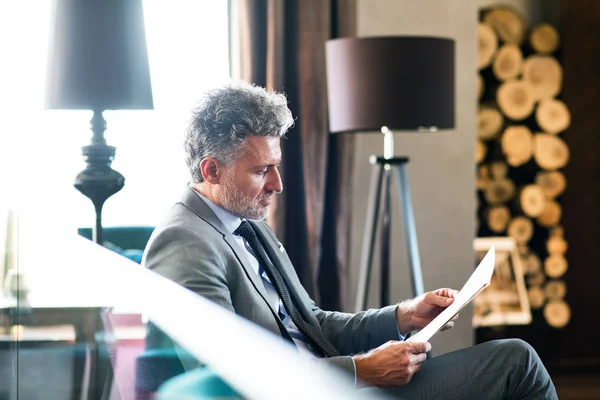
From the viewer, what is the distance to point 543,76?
4129 millimetres

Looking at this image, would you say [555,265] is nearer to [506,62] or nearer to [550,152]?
[550,152]

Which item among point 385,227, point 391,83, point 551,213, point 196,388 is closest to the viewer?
point 196,388

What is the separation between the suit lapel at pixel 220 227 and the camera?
1902 mm

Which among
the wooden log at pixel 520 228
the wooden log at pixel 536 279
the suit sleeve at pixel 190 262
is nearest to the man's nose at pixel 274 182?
the suit sleeve at pixel 190 262

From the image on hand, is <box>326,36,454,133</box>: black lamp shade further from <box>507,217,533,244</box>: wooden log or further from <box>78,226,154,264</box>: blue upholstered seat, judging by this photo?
<box>507,217,533,244</box>: wooden log

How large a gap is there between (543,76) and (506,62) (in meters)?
0.20

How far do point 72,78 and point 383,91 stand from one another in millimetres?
1073

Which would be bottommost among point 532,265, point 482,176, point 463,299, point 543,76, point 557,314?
point 557,314

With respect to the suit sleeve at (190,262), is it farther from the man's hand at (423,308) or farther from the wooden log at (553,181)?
the wooden log at (553,181)

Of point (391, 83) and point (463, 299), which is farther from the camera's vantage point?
point (391, 83)

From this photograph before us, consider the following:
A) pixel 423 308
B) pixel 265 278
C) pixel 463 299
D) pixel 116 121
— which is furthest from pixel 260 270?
pixel 116 121

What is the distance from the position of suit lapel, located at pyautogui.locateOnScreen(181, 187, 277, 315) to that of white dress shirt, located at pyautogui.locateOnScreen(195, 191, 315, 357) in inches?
1.3

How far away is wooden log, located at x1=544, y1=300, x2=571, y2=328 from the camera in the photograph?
4164mm

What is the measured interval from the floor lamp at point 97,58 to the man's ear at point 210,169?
525 millimetres
